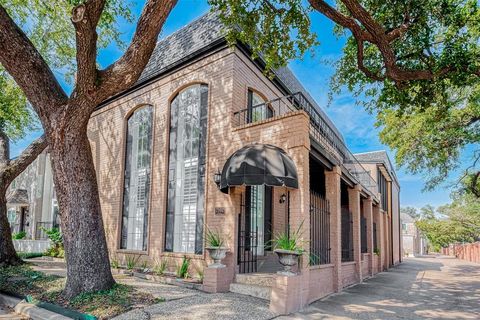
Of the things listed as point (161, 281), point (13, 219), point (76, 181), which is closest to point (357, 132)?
point (161, 281)

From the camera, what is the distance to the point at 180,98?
11.7 meters

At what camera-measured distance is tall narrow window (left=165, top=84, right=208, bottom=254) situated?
10.4m

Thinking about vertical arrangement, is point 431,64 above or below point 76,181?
above

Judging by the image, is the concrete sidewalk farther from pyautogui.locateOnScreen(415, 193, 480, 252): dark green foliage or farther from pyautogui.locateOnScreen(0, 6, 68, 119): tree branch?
pyautogui.locateOnScreen(415, 193, 480, 252): dark green foliage

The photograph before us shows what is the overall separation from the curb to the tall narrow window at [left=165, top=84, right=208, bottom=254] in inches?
163

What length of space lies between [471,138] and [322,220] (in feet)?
31.4

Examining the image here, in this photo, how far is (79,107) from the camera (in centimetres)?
749

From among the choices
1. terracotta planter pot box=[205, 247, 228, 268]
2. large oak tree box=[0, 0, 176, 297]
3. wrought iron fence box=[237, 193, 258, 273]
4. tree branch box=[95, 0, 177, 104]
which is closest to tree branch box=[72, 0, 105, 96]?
large oak tree box=[0, 0, 176, 297]

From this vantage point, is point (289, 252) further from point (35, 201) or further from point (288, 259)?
point (35, 201)

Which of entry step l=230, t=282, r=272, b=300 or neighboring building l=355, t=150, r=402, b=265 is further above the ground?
neighboring building l=355, t=150, r=402, b=265

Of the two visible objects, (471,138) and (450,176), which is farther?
(450,176)

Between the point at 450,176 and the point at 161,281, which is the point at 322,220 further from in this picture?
the point at 450,176

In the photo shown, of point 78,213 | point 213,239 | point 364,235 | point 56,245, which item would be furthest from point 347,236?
point 56,245

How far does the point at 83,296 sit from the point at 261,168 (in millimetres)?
4516
